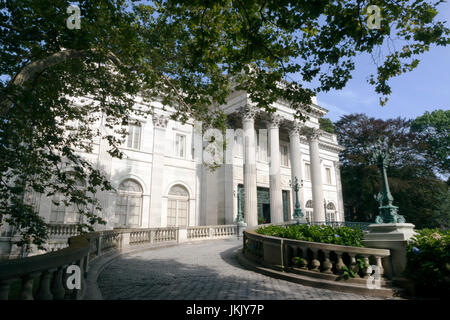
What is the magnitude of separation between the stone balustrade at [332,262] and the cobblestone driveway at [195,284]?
0.40 meters

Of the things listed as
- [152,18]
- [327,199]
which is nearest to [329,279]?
[152,18]

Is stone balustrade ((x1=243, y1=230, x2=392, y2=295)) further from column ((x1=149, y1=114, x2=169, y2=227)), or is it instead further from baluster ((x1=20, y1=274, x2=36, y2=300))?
column ((x1=149, y1=114, x2=169, y2=227))

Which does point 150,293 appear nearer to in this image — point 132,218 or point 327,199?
point 132,218

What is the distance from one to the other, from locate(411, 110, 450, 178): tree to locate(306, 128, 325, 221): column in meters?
13.0

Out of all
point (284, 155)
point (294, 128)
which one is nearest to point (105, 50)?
point (294, 128)

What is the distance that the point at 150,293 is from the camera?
494cm

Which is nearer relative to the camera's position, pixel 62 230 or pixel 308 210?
pixel 62 230

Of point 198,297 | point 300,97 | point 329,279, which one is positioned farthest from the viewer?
point 300,97

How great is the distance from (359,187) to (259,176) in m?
16.2

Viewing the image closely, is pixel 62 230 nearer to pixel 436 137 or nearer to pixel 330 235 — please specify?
pixel 330 235

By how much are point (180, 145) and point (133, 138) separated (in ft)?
13.8

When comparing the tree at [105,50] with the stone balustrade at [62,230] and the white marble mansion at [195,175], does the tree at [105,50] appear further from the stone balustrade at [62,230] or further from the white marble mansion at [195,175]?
the white marble mansion at [195,175]

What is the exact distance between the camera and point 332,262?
19.0 ft
